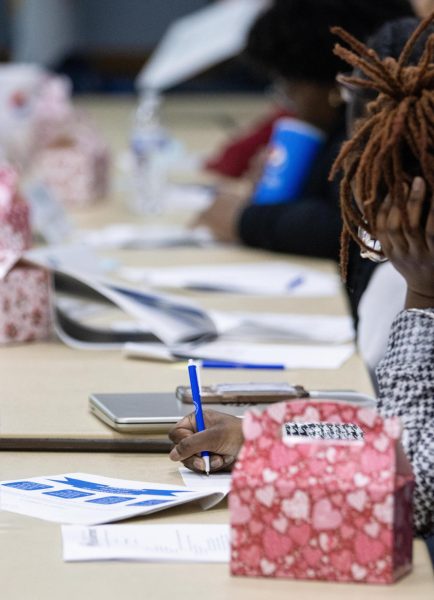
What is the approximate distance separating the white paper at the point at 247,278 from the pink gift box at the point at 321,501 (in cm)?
124

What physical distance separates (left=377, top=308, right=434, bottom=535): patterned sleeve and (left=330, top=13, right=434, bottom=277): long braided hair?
11 cm

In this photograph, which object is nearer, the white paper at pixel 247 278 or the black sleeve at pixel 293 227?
the white paper at pixel 247 278

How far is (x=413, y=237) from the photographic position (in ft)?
3.78

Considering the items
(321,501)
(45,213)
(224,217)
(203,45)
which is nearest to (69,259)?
(45,213)

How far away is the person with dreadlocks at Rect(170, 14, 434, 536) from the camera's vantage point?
3.63 feet

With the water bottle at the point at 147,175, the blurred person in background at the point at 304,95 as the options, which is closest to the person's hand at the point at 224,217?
the blurred person in background at the point at 304,95

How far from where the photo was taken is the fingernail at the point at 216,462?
125 centimetres

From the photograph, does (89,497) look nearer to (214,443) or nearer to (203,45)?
(214,443)

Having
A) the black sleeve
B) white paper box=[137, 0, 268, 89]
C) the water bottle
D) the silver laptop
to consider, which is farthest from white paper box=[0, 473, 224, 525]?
white paper box=[137, 0, 268, 89]

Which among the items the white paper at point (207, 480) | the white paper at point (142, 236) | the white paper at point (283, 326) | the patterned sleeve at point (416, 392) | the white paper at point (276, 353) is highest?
the patterned sleeve at point (416, 392)

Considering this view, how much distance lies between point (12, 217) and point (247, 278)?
59 cm

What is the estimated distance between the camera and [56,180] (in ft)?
11.0

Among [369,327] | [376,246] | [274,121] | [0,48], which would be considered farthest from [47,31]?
[376,246]

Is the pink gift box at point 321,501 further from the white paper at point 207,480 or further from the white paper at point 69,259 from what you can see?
the white paper at point 69,259
